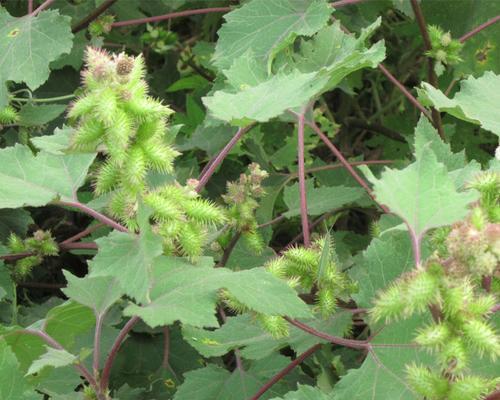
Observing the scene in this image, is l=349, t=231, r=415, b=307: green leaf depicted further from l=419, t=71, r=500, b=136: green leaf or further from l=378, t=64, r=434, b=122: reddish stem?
l=378, t=64, r=434, b=122: reddish stem

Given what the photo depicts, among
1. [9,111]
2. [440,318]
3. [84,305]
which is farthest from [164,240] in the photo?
[9,111]

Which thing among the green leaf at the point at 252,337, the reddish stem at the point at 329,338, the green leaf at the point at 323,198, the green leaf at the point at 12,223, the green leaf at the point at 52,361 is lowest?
the green leaf at the point at 12,223

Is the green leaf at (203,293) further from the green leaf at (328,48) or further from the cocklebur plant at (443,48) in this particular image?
the cocklebur plant at (443,48)

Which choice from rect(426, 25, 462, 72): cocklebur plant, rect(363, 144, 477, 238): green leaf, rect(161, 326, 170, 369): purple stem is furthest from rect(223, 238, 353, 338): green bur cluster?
rect(426, 25, 462, 72): cocklebur plant

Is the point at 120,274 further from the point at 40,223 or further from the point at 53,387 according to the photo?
the point at 40,223

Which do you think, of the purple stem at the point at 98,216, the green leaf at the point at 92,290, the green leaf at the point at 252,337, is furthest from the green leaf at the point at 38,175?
the green leaf at the point at 252,337

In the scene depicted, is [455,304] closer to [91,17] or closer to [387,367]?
[387,367]

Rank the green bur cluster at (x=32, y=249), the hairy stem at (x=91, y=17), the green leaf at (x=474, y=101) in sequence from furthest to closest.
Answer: the hairy stem at (x=91, y=17) < the green bur cluster at (x=32, y=249) < the green leaf at (x=474, y=101)
